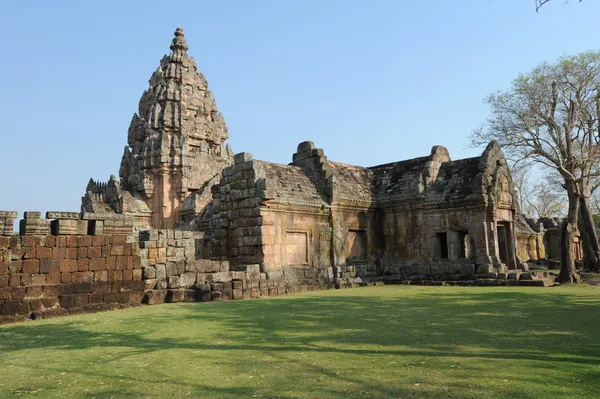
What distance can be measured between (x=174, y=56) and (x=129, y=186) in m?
10.5

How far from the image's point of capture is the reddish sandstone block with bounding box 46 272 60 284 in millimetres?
10558

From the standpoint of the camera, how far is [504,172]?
710 inches

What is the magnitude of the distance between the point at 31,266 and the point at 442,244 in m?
13.9

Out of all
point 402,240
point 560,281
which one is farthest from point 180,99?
point 560,281

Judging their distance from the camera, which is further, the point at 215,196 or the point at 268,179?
the point at 215,196

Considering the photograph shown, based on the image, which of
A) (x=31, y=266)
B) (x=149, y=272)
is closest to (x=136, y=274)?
(x=149, y=272)

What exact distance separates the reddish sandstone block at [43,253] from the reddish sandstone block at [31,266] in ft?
0.42

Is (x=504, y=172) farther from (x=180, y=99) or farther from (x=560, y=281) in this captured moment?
(x=180, y=99)

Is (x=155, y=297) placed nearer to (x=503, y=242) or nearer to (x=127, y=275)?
(x=127, y=275)

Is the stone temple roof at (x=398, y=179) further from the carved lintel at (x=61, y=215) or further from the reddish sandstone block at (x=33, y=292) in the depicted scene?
the reddish sandstone block at (x=33, y=292)

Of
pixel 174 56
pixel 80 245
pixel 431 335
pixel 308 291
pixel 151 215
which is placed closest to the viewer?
pixel 431 335

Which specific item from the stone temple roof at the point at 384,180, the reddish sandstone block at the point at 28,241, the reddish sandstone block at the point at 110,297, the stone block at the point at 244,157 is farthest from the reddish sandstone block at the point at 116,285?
the stone block at the point at 244,157

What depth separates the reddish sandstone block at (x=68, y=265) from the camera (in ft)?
35.4

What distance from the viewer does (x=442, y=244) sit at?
60.4ft
